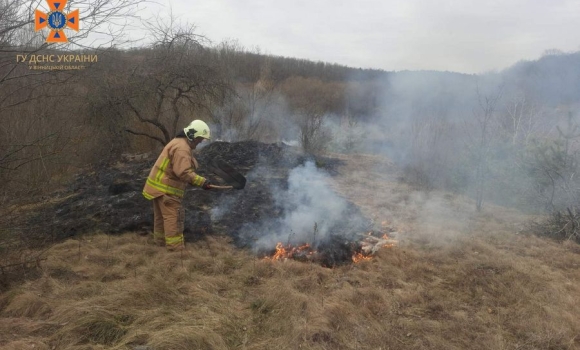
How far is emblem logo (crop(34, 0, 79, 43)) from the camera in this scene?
357cm

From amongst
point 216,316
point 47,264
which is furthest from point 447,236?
point 47,264

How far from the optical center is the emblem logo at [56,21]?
357cm

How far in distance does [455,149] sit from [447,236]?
20.9 feet

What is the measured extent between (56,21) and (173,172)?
222 cm

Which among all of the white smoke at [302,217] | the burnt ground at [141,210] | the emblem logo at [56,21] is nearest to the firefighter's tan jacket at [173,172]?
the burnt ground at [141,210]

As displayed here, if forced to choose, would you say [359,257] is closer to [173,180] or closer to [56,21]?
[173,180]

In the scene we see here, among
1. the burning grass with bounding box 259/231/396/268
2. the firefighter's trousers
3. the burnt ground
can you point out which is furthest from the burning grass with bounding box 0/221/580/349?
the burnt ground

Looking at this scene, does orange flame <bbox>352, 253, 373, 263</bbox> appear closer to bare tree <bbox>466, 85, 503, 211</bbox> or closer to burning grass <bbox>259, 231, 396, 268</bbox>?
burning grass <bbox>259, 231, 396, 268</bbox>

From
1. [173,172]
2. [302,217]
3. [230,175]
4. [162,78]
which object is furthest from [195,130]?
[162,78]

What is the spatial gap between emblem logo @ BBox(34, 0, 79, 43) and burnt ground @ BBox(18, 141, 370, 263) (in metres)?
2.39

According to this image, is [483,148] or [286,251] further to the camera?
[483,148]

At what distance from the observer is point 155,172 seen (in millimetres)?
5051

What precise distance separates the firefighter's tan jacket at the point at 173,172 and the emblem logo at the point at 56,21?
1801mm

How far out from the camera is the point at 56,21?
3.74m
